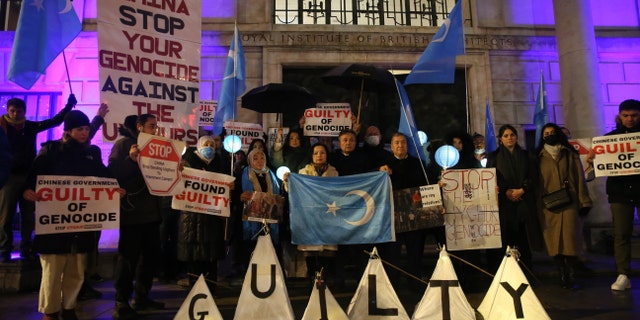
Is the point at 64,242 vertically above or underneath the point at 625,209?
underneath

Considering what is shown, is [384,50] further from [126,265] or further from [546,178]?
[126,265]

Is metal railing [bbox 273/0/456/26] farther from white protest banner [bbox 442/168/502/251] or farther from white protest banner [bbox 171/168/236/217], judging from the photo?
white protest banner [bbox 171/168/236/217]

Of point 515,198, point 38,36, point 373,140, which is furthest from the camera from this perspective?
point 373,140

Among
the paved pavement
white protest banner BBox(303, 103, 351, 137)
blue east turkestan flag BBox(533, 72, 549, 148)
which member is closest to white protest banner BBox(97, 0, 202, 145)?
the paved pavement

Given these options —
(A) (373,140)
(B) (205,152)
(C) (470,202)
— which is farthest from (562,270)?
(B) (205,152)

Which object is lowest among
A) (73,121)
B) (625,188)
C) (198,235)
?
(198,235)

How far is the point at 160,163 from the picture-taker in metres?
4.65

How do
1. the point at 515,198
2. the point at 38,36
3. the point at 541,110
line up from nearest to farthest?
the point at 38,36 < the point at 515,198 < the point at 541,110

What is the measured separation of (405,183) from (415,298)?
1448mm

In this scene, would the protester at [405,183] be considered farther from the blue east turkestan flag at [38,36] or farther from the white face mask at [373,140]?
the blue east turkestan flag at [38,36]

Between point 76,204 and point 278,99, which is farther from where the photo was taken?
point 278,99

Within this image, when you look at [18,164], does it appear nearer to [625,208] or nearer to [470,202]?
[470,202]

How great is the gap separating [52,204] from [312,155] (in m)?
3.06

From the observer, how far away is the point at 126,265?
4.74 m
